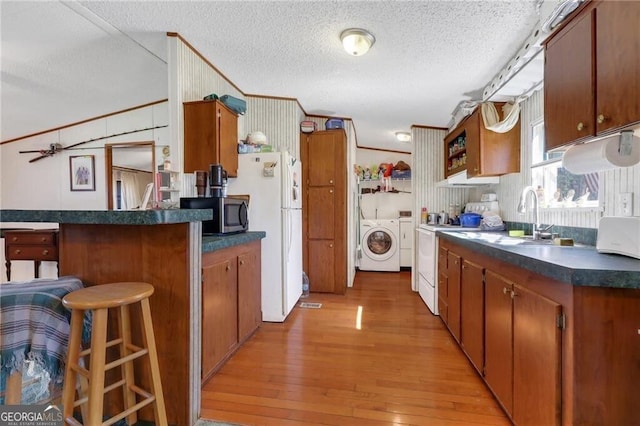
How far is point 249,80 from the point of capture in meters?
2.98

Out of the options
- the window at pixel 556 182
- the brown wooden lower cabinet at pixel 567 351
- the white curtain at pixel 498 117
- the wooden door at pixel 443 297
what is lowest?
the wooden door at pixel 443 297

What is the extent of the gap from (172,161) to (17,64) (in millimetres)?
1916

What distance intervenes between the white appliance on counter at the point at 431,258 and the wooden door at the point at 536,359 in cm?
168

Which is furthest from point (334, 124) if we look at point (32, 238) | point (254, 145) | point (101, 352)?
point (101, 352)

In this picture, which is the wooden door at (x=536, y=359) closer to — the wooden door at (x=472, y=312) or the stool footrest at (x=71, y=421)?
the wooden door at (x=472, y=312)

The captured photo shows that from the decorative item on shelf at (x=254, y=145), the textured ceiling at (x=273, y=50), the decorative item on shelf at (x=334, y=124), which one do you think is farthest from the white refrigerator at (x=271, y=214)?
the decorative item on shelf at (x=334, y=124)

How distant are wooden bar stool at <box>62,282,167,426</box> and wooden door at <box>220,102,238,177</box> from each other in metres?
1.48

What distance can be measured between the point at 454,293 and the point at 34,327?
2.62m

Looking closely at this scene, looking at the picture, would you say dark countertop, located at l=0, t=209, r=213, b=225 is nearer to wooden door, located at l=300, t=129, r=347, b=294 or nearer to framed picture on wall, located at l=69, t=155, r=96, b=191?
wooden door, located at l=300, t=129, r=347, b=294

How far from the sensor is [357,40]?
2088mm

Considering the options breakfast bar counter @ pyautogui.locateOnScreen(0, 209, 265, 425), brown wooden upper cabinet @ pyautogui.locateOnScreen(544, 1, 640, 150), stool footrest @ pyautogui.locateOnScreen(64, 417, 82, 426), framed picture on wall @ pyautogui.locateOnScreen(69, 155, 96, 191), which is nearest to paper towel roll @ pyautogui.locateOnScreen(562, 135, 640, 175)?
brown wooden upper cabinet @ pyautogui.locateOnScreen(544, 1, 640, 150)

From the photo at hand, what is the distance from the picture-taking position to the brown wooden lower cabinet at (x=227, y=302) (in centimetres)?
185

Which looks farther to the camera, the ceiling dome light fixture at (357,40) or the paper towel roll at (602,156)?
the ceiling dome light fixture at (357,40)

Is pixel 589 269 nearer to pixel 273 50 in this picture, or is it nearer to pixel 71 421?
pixel 71 421
